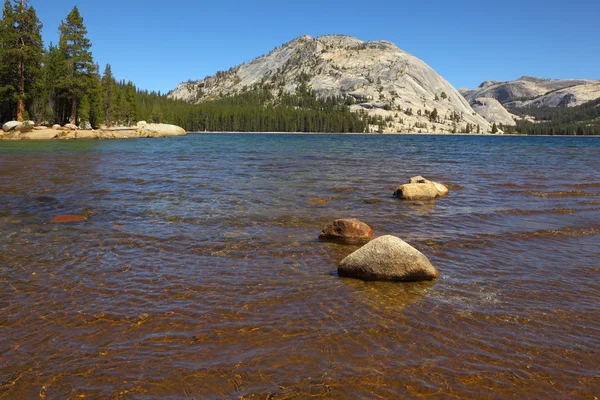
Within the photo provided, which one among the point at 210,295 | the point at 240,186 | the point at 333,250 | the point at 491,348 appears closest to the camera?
the point at 491,348

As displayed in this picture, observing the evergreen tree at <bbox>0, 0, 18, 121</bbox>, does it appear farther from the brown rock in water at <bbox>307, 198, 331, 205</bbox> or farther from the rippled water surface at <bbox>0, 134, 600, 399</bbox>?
the brown rock in water at <bbox>307, 198, 331, 205</bbox>

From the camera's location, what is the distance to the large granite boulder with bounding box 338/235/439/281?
32.4 feet

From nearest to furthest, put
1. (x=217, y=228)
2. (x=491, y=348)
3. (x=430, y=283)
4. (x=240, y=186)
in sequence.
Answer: (x=491, y=348) → (x=430, y=283) → (x=217, y=228) → (x=240, y=186)

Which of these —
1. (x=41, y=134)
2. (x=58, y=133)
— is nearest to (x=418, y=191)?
(x=41, y=134)

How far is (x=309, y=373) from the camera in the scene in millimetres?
6066

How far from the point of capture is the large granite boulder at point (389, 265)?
9883mm

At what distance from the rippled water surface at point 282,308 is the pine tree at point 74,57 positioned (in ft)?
250

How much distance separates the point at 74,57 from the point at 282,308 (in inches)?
3703

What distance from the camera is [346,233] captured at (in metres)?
13.4

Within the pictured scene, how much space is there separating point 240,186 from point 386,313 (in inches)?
715

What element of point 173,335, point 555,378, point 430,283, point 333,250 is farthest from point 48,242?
point 555,378

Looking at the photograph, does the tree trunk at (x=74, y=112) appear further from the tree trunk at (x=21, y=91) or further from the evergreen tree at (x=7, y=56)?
the evergreen tree at (x=7, y=56)

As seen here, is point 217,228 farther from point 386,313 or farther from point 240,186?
point 240,186

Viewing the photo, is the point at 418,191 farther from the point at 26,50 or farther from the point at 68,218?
the point at 26,50
